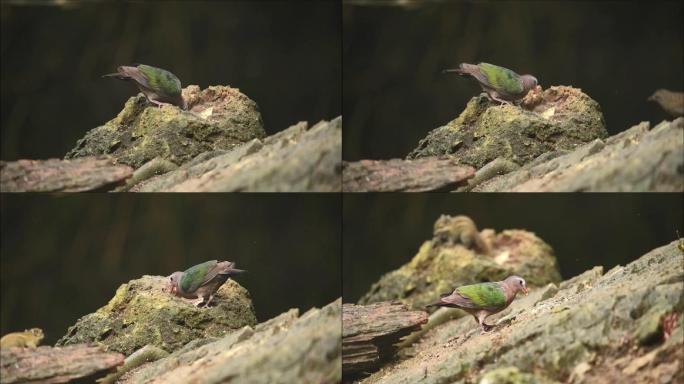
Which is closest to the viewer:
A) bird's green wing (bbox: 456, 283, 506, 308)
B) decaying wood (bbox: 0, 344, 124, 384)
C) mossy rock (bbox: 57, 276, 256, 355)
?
decaying wood (bbox: 0, 344, 124, 384)

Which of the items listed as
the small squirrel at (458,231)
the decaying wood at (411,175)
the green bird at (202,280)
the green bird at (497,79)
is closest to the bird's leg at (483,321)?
the small squirrel at (458,231)

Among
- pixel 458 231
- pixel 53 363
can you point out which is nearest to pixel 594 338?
pixel 458 231

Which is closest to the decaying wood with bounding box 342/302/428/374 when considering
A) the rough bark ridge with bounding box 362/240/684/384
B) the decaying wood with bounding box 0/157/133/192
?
the rough bark ridge with bounding box 362/240/684/384

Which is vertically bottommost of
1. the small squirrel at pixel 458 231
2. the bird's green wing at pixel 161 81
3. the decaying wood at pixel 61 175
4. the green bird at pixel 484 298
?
the green bird at pixel 484 298

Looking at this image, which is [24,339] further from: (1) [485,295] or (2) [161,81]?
(1) [485,295]

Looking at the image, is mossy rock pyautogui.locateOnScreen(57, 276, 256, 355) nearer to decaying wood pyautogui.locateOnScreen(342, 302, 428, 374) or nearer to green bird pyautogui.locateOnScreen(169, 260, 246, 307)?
green bird pyautogui.locateOnScreen(169, 260, 246, 307)

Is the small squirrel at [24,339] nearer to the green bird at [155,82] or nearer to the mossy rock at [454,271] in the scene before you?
the green bird at [155,82]
